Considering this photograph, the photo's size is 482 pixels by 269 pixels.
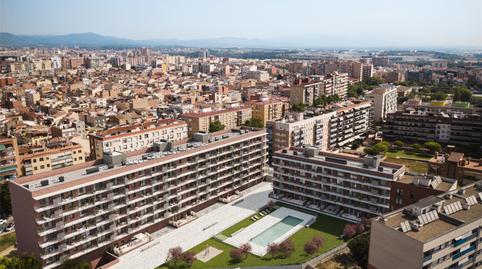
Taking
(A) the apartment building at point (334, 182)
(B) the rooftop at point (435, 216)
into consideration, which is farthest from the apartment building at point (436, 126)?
(B) the rooftop at point (435, 216)

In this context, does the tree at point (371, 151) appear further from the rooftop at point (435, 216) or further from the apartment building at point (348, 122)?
the rooftop at point (435, 216)

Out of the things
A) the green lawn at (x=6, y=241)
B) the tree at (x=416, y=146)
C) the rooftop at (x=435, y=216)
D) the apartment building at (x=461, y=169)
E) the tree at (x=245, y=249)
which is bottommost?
the green lawn at (x=6, y=241)

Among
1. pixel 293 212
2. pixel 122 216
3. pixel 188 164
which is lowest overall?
pixel 293 212

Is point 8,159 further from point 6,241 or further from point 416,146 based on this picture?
point 416,146

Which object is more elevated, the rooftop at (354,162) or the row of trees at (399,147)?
the rooftop at (354,162)

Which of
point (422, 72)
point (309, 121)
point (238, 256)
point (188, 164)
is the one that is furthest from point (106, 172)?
point (422, 72)

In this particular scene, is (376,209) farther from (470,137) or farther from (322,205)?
(470,137)

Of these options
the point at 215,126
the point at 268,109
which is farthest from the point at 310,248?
the point at 268,109
